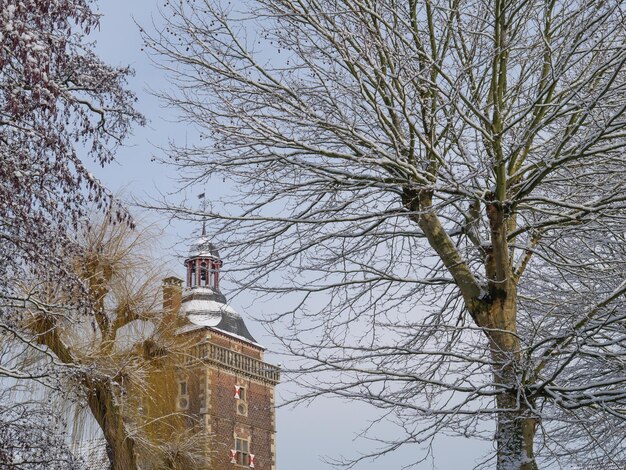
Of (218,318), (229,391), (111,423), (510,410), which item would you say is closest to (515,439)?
(510,410)

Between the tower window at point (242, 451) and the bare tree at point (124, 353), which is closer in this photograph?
the bare tree at point (124, 353)

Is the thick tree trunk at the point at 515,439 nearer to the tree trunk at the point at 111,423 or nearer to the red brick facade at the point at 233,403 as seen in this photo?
the tree trunk at the point at 111,423

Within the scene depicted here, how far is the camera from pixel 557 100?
691 centimetres

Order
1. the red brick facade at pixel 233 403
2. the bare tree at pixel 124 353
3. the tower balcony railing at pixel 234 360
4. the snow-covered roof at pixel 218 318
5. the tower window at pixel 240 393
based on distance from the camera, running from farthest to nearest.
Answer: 1. the snow-covered roof at pixel 218 318
2. the tower window at pixel 240 393
3. the tower balcony railing at pixel 234 360
4. the red brick facade at pixel 233 403
5. the bare tree at pixel 124 353

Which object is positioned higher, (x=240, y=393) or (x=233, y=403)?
(x=240, y=393)

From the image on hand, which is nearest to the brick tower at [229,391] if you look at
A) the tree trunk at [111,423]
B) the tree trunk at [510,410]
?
the tree trunk at [111,423]

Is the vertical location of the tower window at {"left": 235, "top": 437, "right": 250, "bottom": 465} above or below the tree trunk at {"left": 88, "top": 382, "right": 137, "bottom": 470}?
above

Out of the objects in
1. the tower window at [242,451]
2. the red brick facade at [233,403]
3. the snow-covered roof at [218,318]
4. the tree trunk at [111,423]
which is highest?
the snow-covered roof at [218,318]

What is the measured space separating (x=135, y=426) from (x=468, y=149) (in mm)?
10079

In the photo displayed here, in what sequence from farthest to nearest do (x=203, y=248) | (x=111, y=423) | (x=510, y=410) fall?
(x=111, y=423) → (x=203, y=248) → (x=510, y=410)

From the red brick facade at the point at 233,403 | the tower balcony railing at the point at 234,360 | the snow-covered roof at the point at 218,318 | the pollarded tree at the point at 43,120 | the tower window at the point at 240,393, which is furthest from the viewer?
the snow-covered roof at the point at 218,318

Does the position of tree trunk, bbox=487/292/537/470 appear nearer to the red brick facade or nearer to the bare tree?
the bare tree

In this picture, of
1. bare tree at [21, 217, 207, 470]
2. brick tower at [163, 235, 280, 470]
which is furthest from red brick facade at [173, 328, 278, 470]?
bare tree at [21, 217, 207, 470]

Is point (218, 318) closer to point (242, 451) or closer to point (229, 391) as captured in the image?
point (229, 391)
